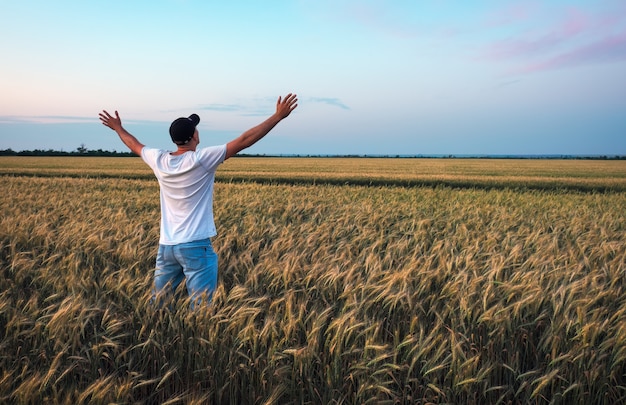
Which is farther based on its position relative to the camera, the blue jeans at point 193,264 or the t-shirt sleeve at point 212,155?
the blue jeans at point 193,264

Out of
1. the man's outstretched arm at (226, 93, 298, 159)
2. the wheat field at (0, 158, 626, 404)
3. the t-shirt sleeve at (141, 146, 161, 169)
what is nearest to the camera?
the wheat field at (0, 158, 626, 404)

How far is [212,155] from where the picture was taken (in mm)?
3406

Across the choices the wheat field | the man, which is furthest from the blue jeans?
the wheat field

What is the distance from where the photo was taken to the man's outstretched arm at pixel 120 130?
13.1ft

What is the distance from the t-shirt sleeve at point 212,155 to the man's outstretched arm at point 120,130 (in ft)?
2.85

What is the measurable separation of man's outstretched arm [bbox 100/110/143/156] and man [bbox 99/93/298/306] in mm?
358

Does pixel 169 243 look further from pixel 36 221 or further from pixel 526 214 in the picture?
pixel 526 214

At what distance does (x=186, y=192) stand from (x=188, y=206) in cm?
11

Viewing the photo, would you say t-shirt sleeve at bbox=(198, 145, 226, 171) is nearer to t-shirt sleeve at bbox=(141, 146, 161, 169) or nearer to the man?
the man

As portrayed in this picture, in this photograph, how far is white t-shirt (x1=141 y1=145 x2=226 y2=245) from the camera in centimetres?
346

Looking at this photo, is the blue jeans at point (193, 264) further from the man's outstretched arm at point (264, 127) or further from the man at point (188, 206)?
the man's outstretched arm at point (264, 127)

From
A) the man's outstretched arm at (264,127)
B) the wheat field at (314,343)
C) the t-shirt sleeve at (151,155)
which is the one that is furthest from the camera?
the t-shirt sleeve at (151,155)

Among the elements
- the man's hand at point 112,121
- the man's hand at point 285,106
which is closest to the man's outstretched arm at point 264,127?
the man's hand at point 285,106

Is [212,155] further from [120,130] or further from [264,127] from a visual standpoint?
[120,130]
